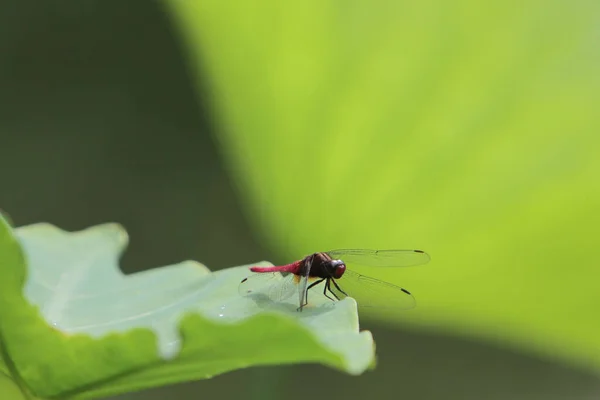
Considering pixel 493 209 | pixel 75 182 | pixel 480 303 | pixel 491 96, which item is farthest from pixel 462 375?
pixel 75 182

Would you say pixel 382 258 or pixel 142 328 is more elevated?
pixel 142 328

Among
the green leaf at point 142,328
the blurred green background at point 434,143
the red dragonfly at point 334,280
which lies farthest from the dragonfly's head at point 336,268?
the blurred green background at point 434,143

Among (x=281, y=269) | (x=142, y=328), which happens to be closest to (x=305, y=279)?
(x=281, y=269)

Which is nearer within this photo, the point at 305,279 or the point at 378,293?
the point at 305,279

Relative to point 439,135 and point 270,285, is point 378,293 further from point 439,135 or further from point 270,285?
point 439,135

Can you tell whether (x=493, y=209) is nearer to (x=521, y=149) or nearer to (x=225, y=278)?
(x=521, y=149)

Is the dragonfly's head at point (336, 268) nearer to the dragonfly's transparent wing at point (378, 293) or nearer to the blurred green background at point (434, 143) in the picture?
the dragonfly's transparent wing at point (378, 293)
